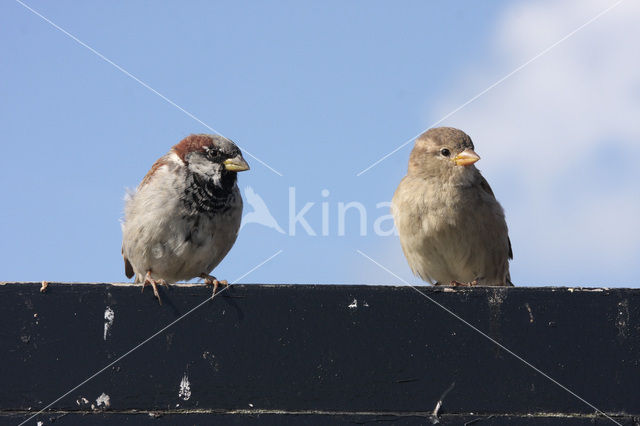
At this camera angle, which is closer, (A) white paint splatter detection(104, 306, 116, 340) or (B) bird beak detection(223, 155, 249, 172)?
(A) white paint splatter detection(104, 306, 116, 340)

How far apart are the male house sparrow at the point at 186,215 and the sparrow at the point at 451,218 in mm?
1222

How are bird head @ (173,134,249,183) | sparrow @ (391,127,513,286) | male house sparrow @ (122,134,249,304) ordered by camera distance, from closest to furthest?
male house sparrow @ (122,134,249,304) < bird head @ (173,134,249,183) < sparrow @ (391,127,513,286)

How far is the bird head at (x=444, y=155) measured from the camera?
5.61m

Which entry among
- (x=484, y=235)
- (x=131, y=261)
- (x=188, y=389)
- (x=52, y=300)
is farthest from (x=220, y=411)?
(x=484, y=235)

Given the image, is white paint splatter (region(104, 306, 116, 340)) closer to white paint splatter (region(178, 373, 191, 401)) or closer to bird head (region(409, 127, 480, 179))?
white paint splatter (region(178, 373, 191, 401))

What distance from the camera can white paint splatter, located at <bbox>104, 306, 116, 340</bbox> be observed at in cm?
284

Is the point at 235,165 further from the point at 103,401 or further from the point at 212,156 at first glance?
the point at 103,401

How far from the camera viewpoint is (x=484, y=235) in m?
5.46

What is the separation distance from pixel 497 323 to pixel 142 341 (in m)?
1.25

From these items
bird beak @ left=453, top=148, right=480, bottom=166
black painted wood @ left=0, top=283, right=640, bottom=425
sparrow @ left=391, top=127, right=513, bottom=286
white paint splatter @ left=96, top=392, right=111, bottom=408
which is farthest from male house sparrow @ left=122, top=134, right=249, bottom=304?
white paint splatter @ left=96, top=392, right=111, bottom=408

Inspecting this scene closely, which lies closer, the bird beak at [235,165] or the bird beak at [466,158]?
the bird beak at [235,165]

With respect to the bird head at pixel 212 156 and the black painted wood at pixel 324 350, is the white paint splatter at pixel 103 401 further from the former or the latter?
the bird head at pixel 212 156

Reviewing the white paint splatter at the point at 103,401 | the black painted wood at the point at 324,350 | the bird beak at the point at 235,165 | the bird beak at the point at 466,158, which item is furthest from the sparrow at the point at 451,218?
the white paint splatter at the point at 103,401

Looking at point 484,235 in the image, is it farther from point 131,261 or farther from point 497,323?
point 497,323
